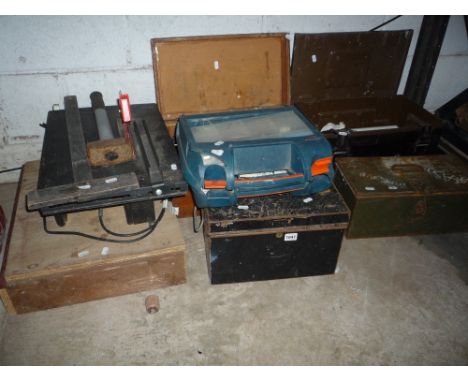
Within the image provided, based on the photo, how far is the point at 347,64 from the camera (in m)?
2.46

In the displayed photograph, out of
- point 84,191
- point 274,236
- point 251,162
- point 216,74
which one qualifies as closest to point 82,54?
point 216,74

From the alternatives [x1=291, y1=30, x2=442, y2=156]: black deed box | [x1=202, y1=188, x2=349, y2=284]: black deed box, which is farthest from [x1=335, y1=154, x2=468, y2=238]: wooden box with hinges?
[x1=202, y1=188, x2=349, y2=284]: black deed box

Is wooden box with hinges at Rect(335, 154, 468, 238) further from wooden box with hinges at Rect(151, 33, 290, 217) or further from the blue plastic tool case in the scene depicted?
wooden box with hinges at Rect(151, 33, 290, 217)

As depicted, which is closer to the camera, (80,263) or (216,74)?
(80,263)

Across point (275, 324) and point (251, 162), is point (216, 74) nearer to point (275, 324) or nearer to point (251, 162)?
point (251, 162)

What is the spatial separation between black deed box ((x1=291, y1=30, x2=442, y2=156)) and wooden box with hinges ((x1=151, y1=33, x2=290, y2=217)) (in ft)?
0.49

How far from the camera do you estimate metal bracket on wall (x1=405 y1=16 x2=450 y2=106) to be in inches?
96.3

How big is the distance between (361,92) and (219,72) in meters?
1.08

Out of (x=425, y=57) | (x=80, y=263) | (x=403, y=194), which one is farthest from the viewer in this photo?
(x=425, y=57)

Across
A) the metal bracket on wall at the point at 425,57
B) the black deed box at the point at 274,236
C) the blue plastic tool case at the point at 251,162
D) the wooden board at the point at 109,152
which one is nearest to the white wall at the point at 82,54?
the metal bracket on wall at the point at 425,57

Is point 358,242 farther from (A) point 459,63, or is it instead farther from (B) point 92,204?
(A) point 459,63

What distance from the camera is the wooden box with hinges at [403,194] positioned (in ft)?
6.56

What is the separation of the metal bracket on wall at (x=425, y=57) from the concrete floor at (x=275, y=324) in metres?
1.37

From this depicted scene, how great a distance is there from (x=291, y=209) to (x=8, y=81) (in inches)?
73.2
